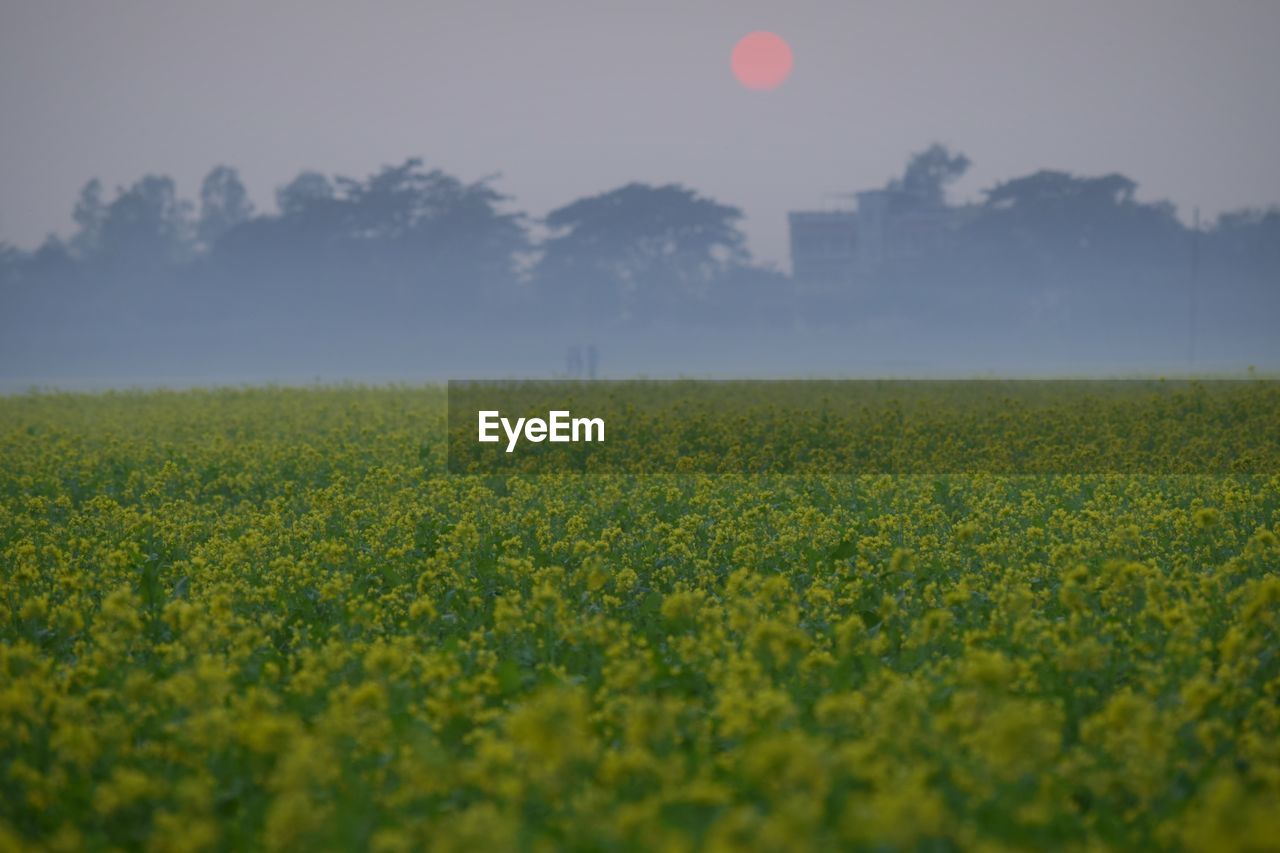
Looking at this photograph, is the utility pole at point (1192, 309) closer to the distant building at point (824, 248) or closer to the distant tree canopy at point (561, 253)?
the distant tree canopy at point (561, 253)

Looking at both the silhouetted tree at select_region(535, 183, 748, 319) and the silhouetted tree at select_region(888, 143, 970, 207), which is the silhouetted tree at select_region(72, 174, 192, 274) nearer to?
the silhouetted tree at select_region(535, 183, 748, 319)

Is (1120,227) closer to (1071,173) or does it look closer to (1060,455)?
(1071,173)

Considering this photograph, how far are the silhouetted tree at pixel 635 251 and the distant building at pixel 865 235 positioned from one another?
897 cm

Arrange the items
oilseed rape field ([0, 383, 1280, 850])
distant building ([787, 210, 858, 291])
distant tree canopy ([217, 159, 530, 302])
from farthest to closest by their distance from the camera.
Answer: distant building ([787, 210, 858, 291]), distant tree canopy ([217, 159, 530, 302]), oilseed rape field ([0, 383, 1280, 850])

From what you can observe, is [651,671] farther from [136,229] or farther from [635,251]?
[136,229]

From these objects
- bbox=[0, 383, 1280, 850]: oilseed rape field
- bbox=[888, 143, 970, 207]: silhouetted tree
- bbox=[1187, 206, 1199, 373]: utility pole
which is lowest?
bbox=[0, 383, 1280, 850]: oilseed rape field

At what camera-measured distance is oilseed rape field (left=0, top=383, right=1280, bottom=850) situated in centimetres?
417

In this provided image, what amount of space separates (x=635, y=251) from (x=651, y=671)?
9493 centimetres

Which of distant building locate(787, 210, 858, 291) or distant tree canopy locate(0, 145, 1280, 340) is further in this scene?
distant building locate(787, 210, 858, 291)

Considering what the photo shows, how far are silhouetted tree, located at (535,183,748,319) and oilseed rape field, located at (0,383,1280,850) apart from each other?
88.1 meters

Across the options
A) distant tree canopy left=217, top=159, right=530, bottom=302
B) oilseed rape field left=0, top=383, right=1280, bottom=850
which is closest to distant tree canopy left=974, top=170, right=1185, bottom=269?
distant tree canopy left=217, top=159, right=530, bottom=302

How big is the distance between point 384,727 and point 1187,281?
114273mm

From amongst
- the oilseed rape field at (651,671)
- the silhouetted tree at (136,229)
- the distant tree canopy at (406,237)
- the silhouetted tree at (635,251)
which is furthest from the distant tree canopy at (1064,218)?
the oilseed rape field at (651,671)

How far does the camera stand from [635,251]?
99.8m
